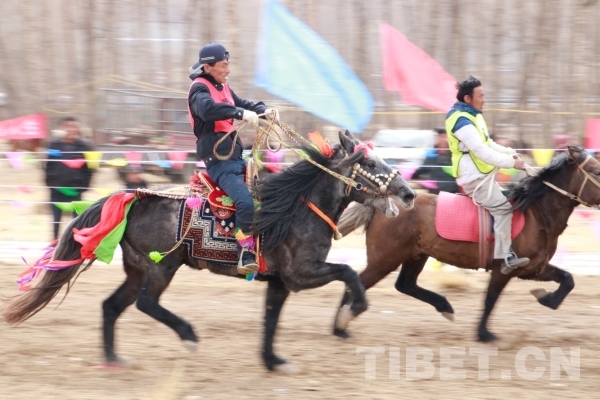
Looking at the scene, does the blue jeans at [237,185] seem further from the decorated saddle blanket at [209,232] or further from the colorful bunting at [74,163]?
the colorful bunting at [74,163]

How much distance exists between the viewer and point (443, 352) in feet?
22.2

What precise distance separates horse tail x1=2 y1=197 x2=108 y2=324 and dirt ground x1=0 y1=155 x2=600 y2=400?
39 centimetres

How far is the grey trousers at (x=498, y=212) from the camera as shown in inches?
284

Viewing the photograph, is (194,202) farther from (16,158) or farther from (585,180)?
(16,158)

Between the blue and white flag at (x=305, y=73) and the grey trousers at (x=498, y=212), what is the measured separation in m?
3.48

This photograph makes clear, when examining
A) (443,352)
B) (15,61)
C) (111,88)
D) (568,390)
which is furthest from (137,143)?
(568,390)

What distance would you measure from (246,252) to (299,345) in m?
1.38

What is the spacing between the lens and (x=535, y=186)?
24.0 ft

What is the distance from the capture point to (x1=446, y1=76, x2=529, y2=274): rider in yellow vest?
7.14 metres

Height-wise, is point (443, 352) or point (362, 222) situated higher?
point (362, 222)

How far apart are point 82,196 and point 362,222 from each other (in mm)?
5180

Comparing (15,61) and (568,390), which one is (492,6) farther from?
(568,390)

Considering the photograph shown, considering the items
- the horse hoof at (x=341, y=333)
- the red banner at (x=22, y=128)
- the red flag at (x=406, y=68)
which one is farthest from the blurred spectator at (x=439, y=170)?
the red banner at (x=22, y=128)

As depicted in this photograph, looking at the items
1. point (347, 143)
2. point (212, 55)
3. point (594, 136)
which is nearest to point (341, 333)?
point (347, 143)
